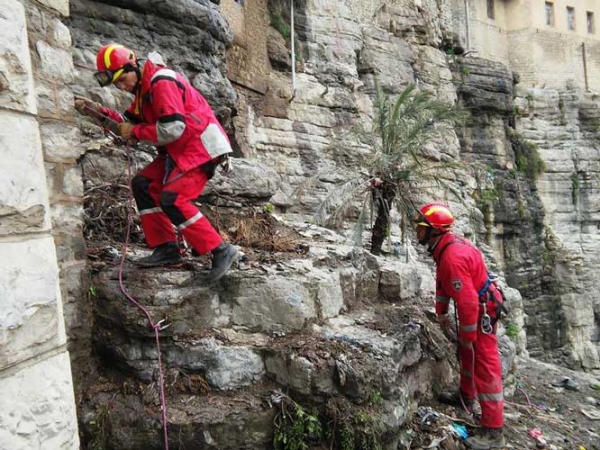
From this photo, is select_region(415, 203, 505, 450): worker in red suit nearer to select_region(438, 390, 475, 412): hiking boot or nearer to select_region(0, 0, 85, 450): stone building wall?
select_region(438, 390, 475, 412): hiking boot

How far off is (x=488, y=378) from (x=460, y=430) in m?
0.51

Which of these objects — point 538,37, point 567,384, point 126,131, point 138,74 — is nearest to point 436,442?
point 126,131

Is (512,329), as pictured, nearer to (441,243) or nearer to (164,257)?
(441,243)

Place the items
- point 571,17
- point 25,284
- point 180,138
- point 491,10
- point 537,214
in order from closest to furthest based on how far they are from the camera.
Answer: point 25,284 < point 180,138 < point 537,214 < point 491,10 < point 571,17

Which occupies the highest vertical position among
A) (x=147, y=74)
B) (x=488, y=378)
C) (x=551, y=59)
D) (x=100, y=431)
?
(x=551, y=59)

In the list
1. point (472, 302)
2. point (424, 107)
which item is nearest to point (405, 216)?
point (424, 107)

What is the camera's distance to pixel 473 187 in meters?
18.9

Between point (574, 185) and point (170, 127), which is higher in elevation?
point (170, 127)

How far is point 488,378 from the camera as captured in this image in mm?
4188

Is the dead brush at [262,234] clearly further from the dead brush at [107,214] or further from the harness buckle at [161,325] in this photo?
the harness buckle at [161,325]

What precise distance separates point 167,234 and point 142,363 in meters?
1.04

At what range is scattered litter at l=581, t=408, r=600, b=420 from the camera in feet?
17.9

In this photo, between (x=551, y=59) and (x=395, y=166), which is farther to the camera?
(x=551, y=59)

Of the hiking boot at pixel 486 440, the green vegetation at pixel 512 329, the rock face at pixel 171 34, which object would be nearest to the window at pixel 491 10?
the green vegetation at pixel 512 329
